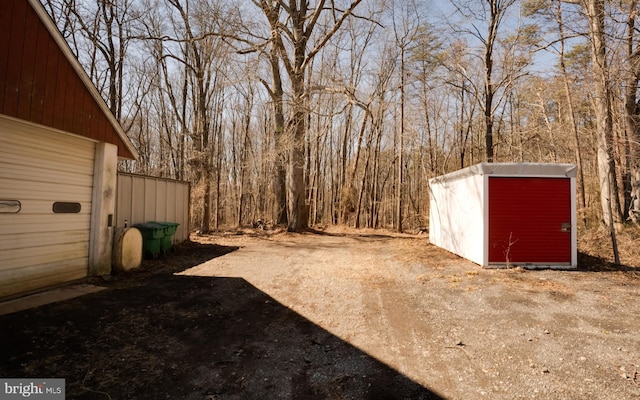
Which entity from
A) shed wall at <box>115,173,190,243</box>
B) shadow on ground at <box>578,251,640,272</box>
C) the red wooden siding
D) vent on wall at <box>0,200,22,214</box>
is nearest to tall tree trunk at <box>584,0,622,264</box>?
shadow on ground at <box>578,251,640,272</box>

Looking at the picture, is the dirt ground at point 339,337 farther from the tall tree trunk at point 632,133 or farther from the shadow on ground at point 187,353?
the tall tree trunk at point 632,133

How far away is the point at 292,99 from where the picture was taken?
13.5m

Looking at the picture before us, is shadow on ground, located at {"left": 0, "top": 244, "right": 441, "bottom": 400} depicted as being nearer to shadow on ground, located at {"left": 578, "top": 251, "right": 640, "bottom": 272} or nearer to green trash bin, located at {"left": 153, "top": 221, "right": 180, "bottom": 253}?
green trash bin, located at {"left": 153, "top": 221, "right": 180, "bottom": 253}

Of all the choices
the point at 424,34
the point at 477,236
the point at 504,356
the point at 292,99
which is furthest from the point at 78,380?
the point at 424,34

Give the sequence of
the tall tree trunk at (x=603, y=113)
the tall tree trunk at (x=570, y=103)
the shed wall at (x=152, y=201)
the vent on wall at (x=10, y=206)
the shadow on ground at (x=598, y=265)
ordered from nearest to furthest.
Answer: the vent on wall at (x=10, y=206)
the shadow on ground at (x=598, y=265)
the tall tree trunk at (x=603, y=113)
the shed wall at (x=152, y=201)
the tall tree trunk at (x=570, y=103)

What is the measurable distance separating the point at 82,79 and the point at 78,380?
5487 millimetres

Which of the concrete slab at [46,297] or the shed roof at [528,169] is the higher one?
the shed roof at [528,169]

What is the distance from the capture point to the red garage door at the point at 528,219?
311 inches

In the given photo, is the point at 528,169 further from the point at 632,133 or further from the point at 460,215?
the point at 632,133

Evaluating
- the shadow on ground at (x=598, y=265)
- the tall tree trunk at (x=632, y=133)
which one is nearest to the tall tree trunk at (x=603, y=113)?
the shadow on ground at (x=598, y=265)

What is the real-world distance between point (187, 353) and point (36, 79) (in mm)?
5158

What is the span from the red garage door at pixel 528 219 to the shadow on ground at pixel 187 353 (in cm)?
608

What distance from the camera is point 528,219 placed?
798 centimetres

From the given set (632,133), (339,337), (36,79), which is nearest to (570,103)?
(632,133)
